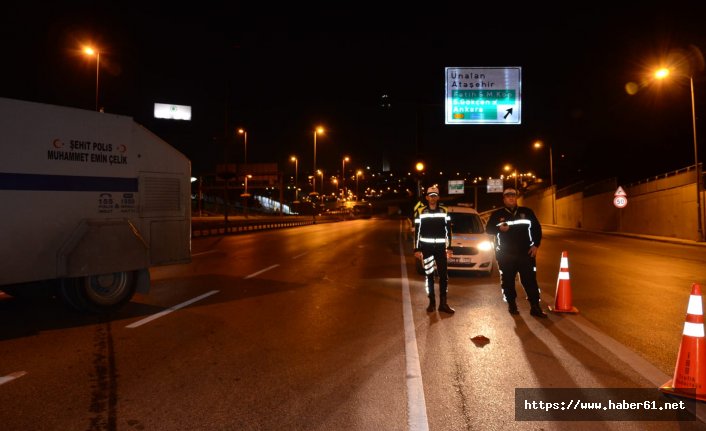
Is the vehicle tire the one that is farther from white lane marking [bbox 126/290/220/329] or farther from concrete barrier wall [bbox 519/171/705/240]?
concrete barrier wall [bbox 519/171/705/240]

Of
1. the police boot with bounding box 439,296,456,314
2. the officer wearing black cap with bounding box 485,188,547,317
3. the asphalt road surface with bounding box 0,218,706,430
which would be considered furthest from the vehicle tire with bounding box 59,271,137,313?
the officer wearing black cap with bounding box 485,188,547,317

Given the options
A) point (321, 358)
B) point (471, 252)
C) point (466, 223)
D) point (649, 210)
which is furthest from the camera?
point (649, 210)

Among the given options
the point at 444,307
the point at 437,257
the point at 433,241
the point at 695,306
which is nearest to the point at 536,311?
the point at 444,307

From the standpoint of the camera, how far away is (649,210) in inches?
1425

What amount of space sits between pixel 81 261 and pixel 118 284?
96 cm

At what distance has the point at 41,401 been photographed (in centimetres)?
443

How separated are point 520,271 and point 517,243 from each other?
437 mm

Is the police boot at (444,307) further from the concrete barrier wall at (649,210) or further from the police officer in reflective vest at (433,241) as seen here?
the concrete barrier wall at (649,210)

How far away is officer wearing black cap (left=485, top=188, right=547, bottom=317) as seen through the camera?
25.6ft

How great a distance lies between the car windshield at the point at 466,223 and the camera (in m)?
12.6

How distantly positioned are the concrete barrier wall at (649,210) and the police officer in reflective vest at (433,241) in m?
27.7

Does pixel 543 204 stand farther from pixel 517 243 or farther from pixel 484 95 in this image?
pixel 517 243

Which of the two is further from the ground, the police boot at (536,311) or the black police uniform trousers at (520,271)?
the black police uniform trousers at (520,271)

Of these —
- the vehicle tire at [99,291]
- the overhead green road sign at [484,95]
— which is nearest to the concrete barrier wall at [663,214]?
the overhead green road sign at [484,95]
